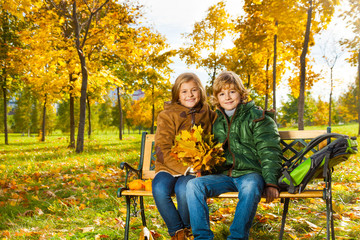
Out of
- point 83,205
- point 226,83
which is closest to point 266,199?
point 226,83

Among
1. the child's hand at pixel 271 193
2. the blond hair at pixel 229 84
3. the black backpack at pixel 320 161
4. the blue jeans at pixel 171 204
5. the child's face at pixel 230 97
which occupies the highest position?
the blond hair at pixel 229 84

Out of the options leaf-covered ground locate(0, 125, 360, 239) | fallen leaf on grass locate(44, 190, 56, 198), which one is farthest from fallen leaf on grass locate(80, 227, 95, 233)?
fallen leaf on grass locate(44, 190, 56, 198)

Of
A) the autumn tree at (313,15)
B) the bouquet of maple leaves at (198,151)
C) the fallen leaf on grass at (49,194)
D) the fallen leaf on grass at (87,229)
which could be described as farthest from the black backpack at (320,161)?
the autumn tree at (313,15)

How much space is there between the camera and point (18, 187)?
17.0 feet

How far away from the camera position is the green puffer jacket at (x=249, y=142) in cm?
259

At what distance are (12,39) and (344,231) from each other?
15691mm

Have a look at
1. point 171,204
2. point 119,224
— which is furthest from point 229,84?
point 119,224

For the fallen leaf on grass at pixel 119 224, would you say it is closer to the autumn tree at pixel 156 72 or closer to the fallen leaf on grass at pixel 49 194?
the fallen leaf on grass at pixel 49 194

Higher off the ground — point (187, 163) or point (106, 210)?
point (187, 163)

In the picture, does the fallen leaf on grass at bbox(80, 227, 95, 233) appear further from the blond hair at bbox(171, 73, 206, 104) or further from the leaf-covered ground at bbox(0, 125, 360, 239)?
the blond hair at bbox(171, 73, 206, 104)

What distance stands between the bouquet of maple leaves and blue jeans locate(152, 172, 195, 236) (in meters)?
0.26

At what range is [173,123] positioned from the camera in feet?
10.4

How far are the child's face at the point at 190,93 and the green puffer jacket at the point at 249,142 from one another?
1.11 ft

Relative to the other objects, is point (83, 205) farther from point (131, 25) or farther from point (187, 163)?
point (131, 25)
